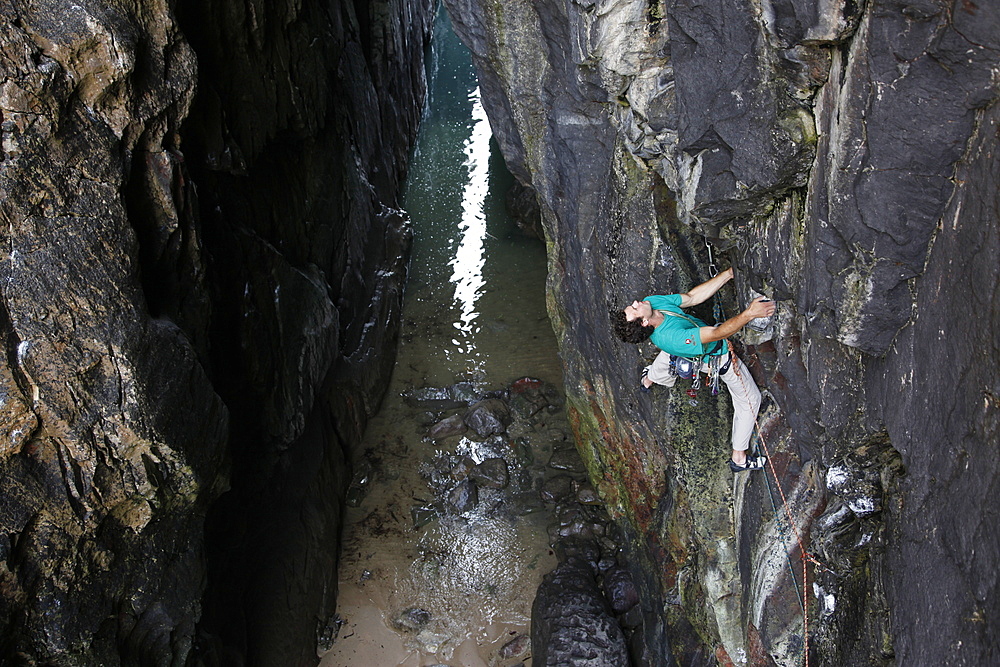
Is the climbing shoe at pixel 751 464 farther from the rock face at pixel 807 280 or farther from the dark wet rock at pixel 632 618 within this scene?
the dark wet rock at pixel 632 618

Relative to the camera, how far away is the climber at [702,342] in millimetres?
4512

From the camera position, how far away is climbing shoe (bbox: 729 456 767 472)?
180 inches

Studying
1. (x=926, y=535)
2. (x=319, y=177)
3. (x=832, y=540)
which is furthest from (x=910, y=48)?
(x=319, y=177)

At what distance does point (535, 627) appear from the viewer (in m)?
6.65

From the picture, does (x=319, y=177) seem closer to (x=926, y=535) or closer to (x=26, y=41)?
(x=26, y=41)

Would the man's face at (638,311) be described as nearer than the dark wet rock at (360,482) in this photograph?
Yes

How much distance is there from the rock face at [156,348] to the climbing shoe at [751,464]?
11.1 ft

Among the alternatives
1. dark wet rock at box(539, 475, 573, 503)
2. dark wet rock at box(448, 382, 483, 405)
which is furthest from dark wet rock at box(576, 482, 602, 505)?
dark wet rock at box(448, 382, 483, 405)

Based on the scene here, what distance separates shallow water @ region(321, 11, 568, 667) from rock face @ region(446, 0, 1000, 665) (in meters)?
1.55

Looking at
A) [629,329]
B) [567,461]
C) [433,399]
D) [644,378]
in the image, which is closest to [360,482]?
[433,399]

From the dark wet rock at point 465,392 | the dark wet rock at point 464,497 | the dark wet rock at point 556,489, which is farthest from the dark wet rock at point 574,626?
the dark wet rock at point 465,392

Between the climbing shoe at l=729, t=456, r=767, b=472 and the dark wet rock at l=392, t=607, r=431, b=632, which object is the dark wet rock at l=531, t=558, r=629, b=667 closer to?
the dark wet rock at l=392, t=607, r=431, b=632

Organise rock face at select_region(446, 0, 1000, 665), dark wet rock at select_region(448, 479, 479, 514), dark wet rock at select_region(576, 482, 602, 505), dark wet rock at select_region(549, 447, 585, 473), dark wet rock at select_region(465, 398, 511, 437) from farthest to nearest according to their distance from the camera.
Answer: dark wet rock at select_region(465, 398, 511, 437), dark wet rock at select_region(549, 447, 585, 473), dark wet rock at select_region(448, 479, 479, 514), dark wet rock at select_region(576, 482, 602, 505), rock face at select_region(446, 0, 1000, 665)

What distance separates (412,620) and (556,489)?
6.65ft
